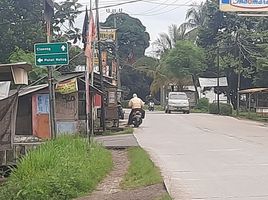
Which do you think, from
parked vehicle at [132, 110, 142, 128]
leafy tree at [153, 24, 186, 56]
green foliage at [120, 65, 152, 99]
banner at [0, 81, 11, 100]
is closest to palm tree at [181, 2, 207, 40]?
leafy tree at [153, 24, 186, 56]

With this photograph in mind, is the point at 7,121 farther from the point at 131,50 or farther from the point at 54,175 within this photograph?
the point at 131,50

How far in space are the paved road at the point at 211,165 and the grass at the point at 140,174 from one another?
0.86ft

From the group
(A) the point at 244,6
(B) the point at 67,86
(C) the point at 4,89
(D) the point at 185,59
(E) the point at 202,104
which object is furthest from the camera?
(E) the point at 202,104

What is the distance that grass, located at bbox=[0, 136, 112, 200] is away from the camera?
10.3 m

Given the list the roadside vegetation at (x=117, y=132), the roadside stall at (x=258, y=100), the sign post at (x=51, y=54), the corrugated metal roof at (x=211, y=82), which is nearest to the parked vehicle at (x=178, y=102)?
the roadside stall at (x=258, y=100)

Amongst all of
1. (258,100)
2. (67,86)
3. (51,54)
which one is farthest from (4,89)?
(258,100)

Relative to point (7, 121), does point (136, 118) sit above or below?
below

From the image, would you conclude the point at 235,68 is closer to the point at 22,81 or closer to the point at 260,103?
the point at 260,103

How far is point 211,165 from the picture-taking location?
14.3 m

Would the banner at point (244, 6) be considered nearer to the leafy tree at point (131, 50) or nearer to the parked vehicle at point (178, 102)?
the parked vehicle at point (178, 102)

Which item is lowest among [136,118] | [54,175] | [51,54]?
[54,175]

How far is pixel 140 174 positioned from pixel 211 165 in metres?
2.31

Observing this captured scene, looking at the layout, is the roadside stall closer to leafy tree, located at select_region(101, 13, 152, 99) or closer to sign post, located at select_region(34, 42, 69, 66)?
leafy tree, located at select_region(101, 13, 152, 99)

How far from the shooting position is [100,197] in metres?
10.5
